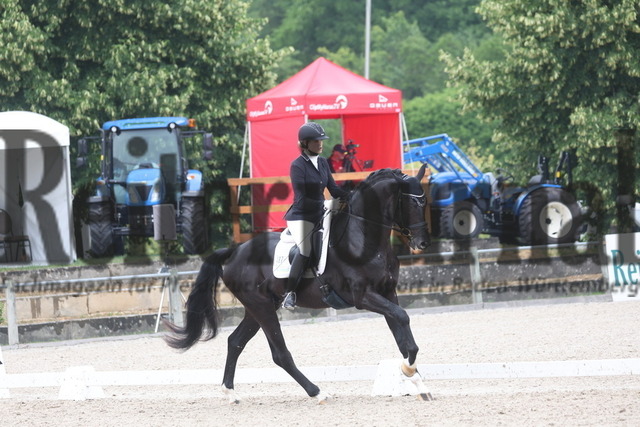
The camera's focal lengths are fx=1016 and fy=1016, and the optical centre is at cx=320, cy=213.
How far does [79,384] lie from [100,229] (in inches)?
355

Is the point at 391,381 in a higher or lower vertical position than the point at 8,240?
lower

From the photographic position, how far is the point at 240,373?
8.91 m

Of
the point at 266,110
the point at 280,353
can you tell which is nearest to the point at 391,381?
the point at 280,353

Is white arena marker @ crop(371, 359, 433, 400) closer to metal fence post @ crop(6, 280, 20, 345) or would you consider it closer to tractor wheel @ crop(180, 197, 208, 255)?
metal fence post @ crop(6, 280, 20, 345)

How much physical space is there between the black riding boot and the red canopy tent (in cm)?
952

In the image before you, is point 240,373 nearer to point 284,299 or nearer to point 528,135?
point 284,299

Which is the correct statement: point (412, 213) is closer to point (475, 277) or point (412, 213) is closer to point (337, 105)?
point (475, 277)

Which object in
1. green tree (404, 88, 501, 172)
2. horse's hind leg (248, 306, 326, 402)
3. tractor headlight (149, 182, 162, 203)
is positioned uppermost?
green tree (404, 88, 501, 172)

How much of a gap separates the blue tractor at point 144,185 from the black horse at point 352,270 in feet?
29.9

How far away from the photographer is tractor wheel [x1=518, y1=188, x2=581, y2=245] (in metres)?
17.7

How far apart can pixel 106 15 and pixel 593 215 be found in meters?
11.8

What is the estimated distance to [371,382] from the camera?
9.62 meters

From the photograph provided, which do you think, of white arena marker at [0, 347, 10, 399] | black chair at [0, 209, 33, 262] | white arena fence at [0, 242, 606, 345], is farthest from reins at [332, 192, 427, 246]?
black chair at [0, 209, 33, 262]

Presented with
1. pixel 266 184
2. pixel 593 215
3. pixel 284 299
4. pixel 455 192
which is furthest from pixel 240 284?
pixel 593 215
